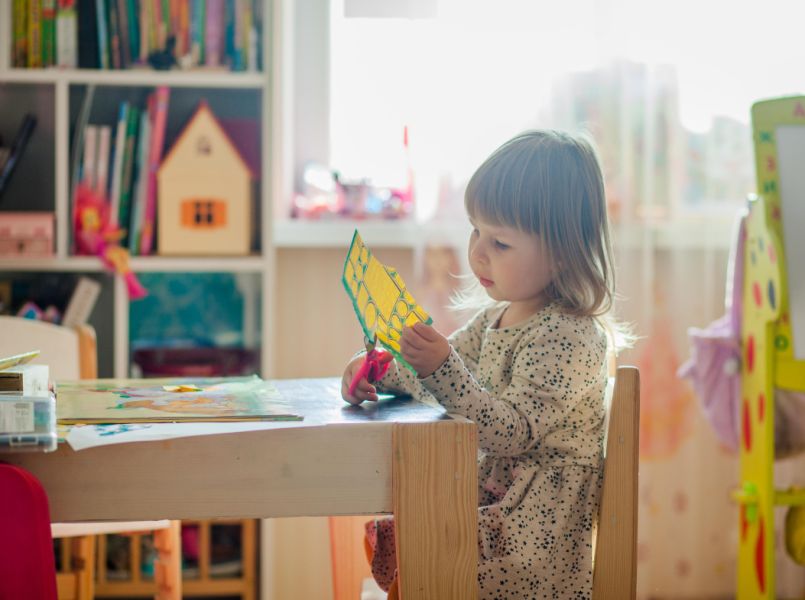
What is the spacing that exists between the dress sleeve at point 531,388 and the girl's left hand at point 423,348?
0.01 meters

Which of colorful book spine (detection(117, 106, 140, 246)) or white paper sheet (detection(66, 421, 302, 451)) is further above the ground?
colorful book spine (detection(117, 106, 140, 246))

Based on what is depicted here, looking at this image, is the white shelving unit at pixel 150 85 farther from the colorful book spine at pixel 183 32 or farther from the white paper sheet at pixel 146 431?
the white paper sheet at pixel 146 431

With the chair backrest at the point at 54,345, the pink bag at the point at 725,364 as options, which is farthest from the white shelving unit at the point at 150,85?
the pink bag at the point at 725,364

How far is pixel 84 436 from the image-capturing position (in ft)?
2.80

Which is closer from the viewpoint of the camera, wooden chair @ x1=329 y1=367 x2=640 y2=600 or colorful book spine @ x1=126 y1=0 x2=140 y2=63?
wooden chair @ x1=329 y1=367 x2=640 y2=600

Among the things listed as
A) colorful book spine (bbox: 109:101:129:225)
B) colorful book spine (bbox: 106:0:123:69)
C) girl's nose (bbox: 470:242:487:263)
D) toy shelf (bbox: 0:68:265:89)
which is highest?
colorful book spine (bbox: 106:0:123:69)

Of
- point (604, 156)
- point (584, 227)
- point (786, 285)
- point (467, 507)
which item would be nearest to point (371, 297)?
point (467, 507)

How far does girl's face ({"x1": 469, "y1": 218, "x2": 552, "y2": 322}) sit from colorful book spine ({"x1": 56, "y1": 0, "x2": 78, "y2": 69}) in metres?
1.17

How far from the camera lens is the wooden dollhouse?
1710 mm

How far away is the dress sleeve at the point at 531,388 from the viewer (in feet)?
3.41

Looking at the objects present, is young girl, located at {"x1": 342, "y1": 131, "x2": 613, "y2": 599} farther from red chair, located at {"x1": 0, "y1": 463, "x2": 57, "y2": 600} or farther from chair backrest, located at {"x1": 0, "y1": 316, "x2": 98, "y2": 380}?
chair backrest, located at {"x1": 0, "y1": 316, "x2": 98, "y2": 380}

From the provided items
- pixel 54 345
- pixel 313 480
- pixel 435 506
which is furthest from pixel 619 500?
pixel 54 345

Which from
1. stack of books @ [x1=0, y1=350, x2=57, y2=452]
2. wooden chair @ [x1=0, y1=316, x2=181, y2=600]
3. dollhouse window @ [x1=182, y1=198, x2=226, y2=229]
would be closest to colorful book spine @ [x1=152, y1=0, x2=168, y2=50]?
dollhouse window @ [x1=182, y1=198, x2=226, y2=229]

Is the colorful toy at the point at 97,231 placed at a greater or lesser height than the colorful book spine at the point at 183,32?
lesser
